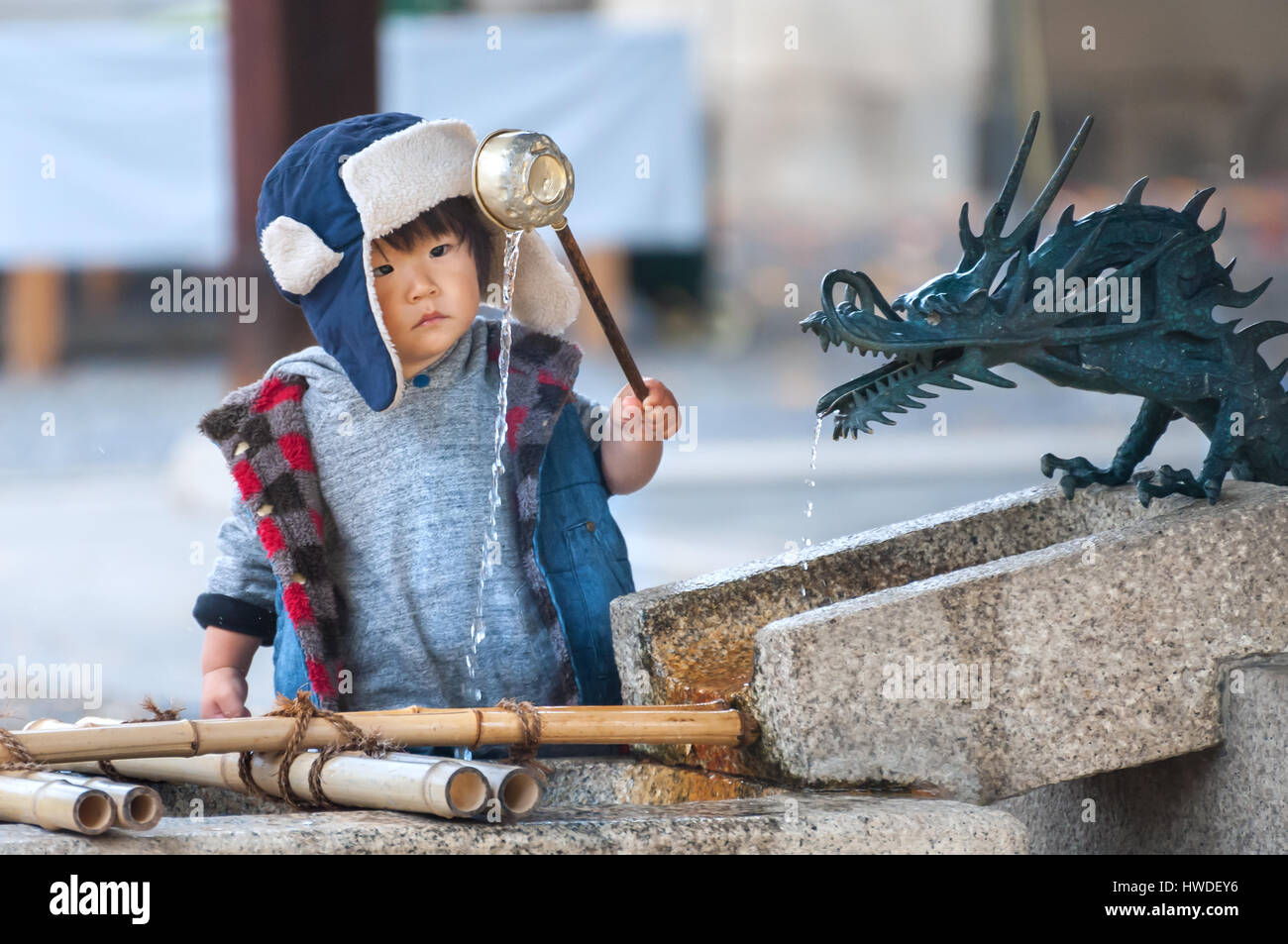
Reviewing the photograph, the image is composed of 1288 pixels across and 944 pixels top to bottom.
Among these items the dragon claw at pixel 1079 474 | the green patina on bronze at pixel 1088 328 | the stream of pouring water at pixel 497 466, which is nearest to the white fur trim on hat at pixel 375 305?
the stream of pouring water at pixel 497 466

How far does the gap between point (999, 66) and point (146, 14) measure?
564cm

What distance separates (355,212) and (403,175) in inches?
3.2

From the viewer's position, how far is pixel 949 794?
183cm

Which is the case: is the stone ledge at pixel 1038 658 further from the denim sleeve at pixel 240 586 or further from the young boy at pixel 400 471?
the denim sleeve at pixel 240 586

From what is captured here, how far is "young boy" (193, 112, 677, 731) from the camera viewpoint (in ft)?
7.11

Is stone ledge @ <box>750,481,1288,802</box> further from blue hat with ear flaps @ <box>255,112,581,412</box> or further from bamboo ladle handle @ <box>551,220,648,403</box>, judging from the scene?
blue hat with ear flaps @ <box>255,112,581,412</box>

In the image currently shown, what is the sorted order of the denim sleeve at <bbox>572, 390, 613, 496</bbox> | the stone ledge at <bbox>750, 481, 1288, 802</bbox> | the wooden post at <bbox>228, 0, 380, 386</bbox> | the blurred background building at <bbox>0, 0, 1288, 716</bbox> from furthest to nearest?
the blurred background building at <bbox>0, 0, 1288, 716</bbox> → the wooden post at <bbox>228, 0, 380, 386</bbox> → the denim sleeve at <bbox>572, 390, 613, 496</bbox> → the stone ledge at <bbox>750, 481, 1288, 802</bbox>

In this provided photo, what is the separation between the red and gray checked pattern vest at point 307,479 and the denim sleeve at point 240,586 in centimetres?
10

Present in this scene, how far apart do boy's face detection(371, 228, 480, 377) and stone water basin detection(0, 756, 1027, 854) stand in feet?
2.26

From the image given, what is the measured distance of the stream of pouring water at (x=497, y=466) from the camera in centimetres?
221

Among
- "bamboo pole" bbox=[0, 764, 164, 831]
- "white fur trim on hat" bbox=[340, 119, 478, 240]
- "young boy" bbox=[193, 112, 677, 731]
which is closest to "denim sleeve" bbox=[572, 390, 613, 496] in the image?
"young boy" bbox=[193, 112, 677, 731]

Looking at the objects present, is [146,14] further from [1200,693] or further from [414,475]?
[1200,693]
